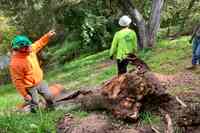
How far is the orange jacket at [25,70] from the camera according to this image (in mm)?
10297

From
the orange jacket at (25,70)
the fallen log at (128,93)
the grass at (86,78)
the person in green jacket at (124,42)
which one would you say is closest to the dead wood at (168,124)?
the grass at (86,78)

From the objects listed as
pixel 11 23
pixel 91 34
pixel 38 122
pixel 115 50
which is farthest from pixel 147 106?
pixel 11 23

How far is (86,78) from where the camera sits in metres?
18.5

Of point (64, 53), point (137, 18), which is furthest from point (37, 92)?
point (64, 53)

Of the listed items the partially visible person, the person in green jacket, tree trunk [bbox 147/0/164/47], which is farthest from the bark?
the person in green jacket

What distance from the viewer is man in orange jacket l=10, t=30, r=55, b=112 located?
10.2 meters

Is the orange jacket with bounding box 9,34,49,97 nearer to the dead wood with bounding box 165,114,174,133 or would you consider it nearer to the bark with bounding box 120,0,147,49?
the dead wood with bounding box 165,114,174,133

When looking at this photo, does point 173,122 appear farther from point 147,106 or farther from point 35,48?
point 35,48

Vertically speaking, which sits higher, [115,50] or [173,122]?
[115,50]

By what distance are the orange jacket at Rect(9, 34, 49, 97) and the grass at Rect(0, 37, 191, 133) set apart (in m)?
0.61

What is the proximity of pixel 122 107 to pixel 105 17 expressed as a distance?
17.5 meters

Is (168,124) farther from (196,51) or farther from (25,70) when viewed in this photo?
(196,51)

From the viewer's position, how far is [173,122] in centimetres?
942

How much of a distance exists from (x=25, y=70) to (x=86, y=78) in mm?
A: 8259
